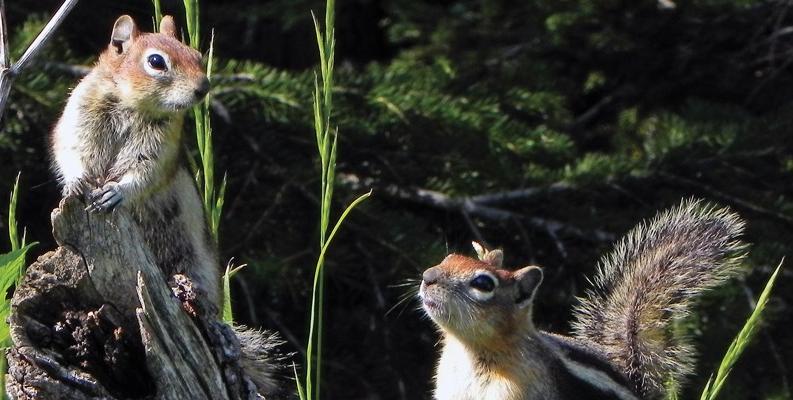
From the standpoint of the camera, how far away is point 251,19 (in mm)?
4012

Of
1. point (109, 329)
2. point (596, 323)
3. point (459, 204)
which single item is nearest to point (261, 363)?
point (109, 329)

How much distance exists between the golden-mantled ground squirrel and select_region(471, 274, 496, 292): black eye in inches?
19.5

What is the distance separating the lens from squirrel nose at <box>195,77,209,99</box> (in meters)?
1.89

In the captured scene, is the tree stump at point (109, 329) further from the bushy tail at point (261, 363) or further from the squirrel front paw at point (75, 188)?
the bushy tail at point (261, 363)

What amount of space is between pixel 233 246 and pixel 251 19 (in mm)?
1010

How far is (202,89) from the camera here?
1.90 metres

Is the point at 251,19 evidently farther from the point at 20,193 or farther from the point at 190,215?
the point at 190,215

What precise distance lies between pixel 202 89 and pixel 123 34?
0.37m

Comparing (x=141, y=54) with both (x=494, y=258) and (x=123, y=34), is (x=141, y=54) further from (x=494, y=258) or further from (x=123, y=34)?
(x=494, y=258)

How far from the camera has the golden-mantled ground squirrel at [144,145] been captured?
2.06m

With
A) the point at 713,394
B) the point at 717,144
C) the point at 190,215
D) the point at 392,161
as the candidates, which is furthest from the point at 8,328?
the point at 717,144

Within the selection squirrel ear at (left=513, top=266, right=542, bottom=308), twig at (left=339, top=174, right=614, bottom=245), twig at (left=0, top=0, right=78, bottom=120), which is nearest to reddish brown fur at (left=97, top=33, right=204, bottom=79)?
twig at (left=0, top=0, right=78, bottom=120)

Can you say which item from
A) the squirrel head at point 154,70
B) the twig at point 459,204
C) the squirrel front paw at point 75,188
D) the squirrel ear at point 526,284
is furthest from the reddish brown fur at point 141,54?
the twig at point 459,204

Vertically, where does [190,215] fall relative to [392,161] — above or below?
above
